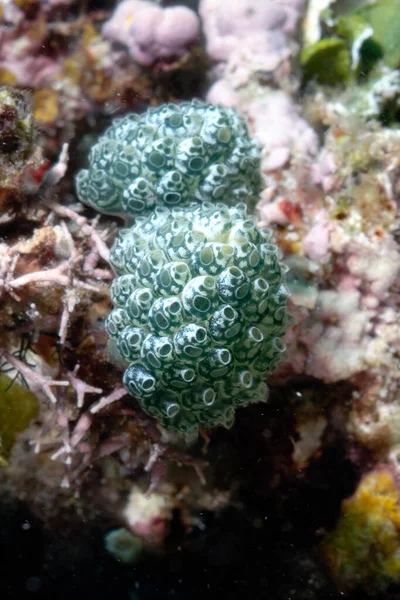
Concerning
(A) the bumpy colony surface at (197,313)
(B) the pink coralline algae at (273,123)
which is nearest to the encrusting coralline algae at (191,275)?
(A) the bumpy colony surface at (197,313)

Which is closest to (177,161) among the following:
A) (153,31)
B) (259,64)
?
(259,64)

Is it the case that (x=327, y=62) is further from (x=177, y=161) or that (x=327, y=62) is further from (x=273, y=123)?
(x=177, y=161)

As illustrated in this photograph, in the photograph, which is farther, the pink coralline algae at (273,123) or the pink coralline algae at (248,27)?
the pink coralline algae at (248,27)

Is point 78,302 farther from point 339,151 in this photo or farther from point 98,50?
point 98,50

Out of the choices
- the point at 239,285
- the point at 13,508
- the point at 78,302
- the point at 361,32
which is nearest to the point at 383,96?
the point at 361,32

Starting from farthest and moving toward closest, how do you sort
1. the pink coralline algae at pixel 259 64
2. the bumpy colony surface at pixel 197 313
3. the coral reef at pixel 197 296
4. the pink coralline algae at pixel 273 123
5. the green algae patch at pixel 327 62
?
the green algae patch at pixel 327 62 < the pink coralline algae at pixel 259 64 < the pink coralline algae at pixel 273 123 < the coral reef at pixel 197 296 < the bumpy colony surface at pixel 197 313

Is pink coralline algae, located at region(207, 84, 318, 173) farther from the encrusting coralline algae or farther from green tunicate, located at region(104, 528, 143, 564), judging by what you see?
green tunicate, located at region(104, 528, 143, 564)

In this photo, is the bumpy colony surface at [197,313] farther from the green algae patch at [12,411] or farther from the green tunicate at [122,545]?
the green tunicate at [122,545]
